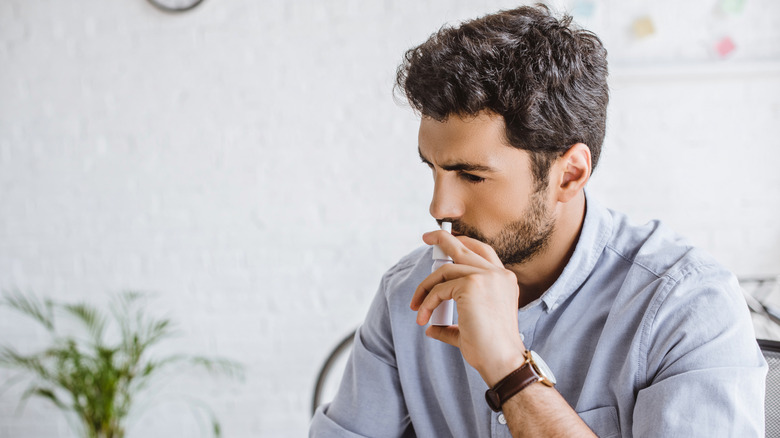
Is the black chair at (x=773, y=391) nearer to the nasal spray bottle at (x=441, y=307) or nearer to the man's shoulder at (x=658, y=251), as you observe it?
the man's shoulder at (x=658, y=251)

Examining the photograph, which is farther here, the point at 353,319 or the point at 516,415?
the point at 353,319

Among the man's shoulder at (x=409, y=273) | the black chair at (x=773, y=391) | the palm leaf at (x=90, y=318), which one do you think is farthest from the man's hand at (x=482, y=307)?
the palm leaf at (x=90, y=318)

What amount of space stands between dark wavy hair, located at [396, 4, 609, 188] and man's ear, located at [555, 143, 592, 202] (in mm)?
15

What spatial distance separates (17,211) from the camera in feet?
8.02

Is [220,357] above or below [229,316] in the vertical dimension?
below

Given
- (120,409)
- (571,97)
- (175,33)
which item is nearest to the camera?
(571,97)

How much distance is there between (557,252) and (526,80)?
307 millimetres

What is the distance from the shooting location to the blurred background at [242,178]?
89.3 inches

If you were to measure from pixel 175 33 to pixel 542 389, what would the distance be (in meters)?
2.03

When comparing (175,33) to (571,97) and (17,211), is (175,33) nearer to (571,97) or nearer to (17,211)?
(17,211)

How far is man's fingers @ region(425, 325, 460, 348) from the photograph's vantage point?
3.24 feet

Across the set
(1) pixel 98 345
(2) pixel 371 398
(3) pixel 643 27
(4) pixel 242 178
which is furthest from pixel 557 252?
(1) pixel 98 345

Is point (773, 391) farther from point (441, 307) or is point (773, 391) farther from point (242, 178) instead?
point (242, 178)

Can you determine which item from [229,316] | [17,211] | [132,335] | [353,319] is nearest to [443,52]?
[353,319]
